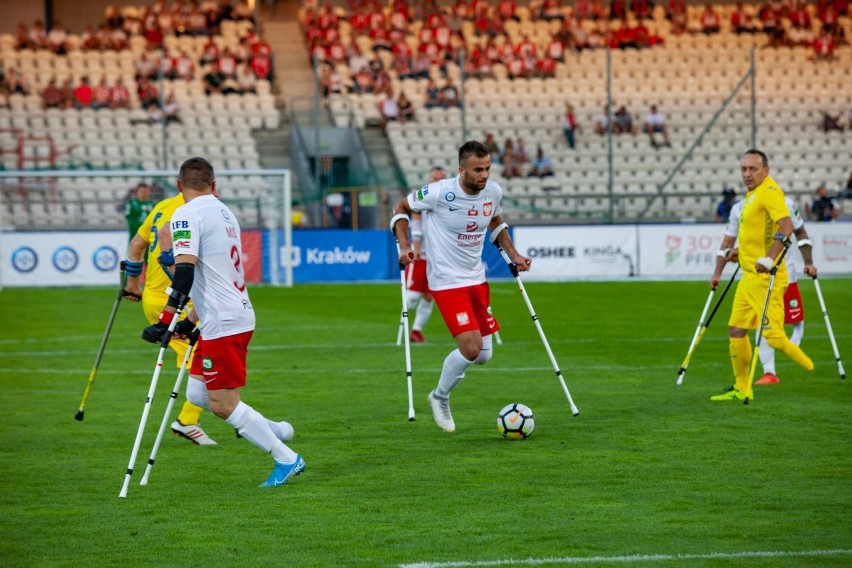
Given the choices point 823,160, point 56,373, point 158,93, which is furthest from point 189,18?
point 56,373

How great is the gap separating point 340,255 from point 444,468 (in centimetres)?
2483

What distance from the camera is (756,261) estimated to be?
12281 millimetres

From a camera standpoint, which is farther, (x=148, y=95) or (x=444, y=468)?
(x=148, y=95)

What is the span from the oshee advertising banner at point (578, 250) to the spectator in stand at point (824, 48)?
13.4 metres

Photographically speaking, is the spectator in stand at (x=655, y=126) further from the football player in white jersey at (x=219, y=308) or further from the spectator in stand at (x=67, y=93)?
the football player in white jersey at (x=219, y=308)

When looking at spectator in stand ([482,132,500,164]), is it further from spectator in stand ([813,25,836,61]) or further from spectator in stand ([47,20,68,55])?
spectator in stand ([47,20,68,55])

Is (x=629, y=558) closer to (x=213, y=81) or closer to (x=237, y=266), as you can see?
(x=237, y=266)

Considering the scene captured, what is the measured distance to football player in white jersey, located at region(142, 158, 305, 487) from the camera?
8453 mm

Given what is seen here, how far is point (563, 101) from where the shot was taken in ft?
130

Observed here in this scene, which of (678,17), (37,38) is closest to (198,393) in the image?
(37,38)

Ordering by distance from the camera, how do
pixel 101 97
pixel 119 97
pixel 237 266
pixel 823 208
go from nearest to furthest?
1. pixel 237 266
2. pixel 823 208
3. pixel 119 97
4. pixel 101 97

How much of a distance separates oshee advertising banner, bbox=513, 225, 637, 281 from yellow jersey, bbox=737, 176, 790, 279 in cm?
2048

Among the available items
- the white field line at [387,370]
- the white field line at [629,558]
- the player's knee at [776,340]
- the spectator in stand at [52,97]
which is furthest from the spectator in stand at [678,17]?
the white field line at [629,558]

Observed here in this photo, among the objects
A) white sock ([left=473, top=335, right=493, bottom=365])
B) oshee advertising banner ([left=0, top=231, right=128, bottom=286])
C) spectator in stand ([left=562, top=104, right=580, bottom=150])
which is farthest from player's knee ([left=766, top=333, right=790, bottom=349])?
spectator in stand ([left=562, top=104, right=580, bottom=150])
